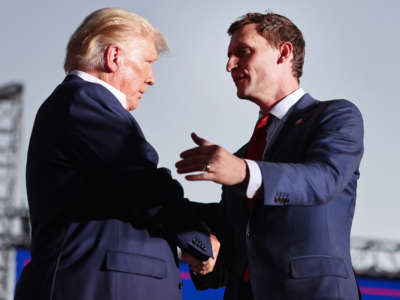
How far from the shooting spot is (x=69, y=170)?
2.24 m

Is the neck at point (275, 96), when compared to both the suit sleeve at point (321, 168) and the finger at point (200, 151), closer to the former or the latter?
the suit sleeve at point (321, 168)

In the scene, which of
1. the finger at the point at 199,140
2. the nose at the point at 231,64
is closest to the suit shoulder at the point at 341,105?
the nose at the point at 231,64

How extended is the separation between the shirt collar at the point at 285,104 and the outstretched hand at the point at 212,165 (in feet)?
2.47

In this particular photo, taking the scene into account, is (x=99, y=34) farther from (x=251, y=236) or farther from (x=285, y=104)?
(x=251, y=236)

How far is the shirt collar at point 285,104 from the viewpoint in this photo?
102 inches

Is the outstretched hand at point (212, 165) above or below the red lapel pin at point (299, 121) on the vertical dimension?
below

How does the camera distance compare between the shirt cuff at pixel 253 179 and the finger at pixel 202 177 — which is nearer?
the finger at pixel 202 177

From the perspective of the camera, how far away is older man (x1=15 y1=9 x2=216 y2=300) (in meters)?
2.16

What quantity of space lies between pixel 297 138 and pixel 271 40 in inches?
23.7

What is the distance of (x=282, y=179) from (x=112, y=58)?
946mm

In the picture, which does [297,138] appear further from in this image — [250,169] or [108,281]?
[108,281]

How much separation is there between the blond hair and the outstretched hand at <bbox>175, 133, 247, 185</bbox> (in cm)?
83

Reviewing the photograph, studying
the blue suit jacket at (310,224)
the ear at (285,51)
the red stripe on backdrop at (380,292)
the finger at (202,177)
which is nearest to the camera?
the finger at (202,177)

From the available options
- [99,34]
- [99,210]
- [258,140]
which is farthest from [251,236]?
[99,34]
